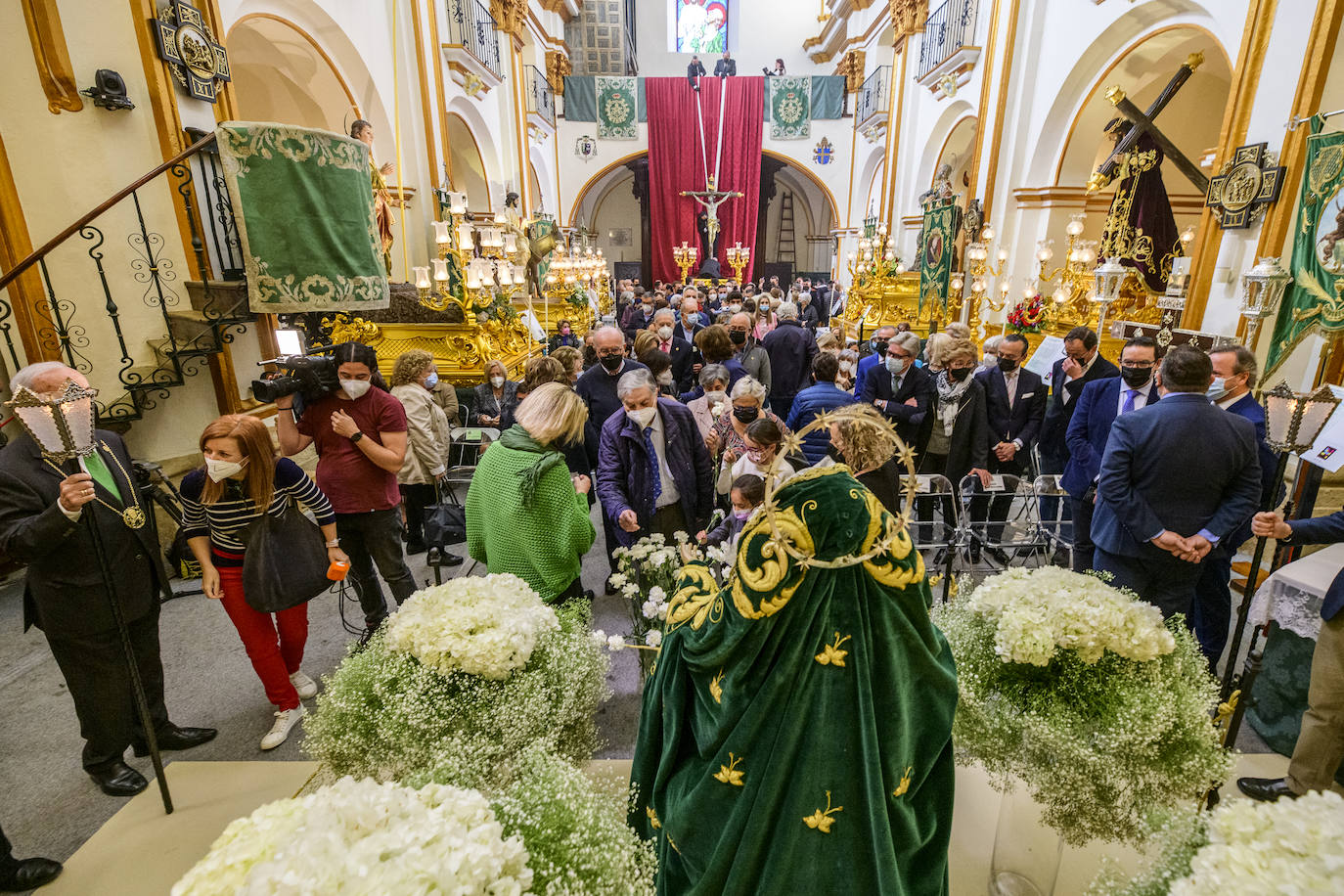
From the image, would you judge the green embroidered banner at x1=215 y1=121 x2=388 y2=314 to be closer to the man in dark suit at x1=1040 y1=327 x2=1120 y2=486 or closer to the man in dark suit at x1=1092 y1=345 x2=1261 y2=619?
the man in dark suit at x1=1092 y1=345 x2=1261 y2=619

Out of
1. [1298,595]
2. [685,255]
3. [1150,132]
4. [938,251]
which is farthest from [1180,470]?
[685,255]

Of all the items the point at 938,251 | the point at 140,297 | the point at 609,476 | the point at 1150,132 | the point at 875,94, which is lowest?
the point at 609,476

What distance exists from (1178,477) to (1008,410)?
6.65 feet

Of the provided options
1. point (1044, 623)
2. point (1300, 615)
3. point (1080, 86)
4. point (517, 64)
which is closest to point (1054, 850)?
point (1044, 623)

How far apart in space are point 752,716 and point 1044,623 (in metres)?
0.86

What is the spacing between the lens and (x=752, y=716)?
149cm

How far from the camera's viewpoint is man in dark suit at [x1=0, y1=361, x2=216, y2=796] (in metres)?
2.32

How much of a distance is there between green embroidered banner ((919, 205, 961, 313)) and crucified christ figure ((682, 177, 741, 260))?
1077 cm

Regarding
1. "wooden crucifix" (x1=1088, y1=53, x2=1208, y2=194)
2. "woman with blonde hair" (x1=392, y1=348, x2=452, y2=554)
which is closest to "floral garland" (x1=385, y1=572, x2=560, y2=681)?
"woman with blonde hair" (x1=392, y1=348, x2=452, y2=554)

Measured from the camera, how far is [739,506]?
2518mm

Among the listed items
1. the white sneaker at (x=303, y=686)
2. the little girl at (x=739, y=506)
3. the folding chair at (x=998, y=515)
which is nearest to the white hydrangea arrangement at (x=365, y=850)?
the little girl at (x=739, y=506)

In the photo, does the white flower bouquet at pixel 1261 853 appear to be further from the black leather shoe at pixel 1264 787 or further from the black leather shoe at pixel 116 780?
the black leather shoe at pixel 116 780

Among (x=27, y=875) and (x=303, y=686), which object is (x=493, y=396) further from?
(x=27, y=875)

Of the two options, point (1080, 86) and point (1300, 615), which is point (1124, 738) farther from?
point (1080, 86)
